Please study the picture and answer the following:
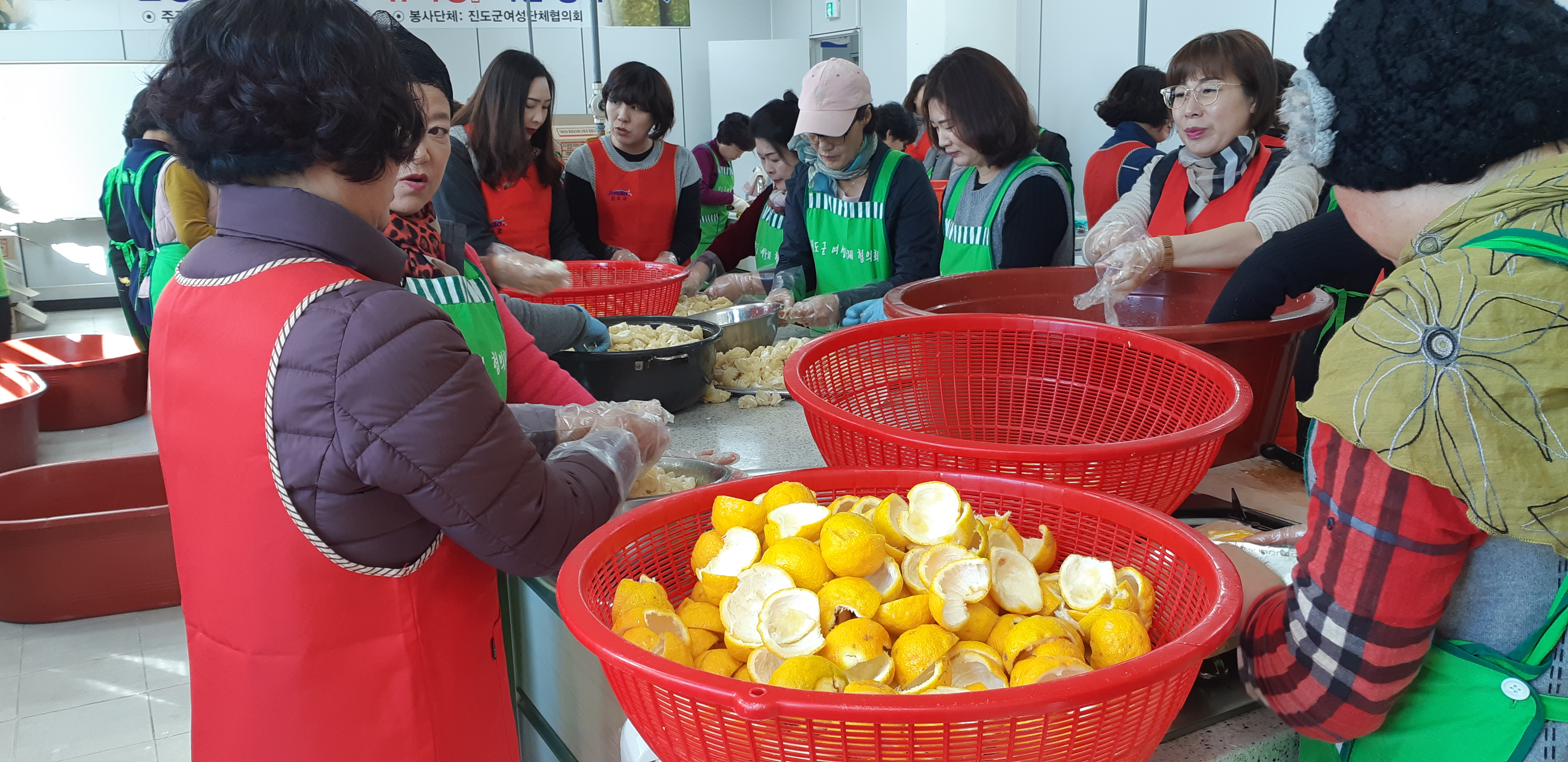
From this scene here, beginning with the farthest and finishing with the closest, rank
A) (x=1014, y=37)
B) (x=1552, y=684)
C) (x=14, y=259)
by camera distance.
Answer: (x=14, y=259) < (x=1014, y=37) < (x=1552, y=684)

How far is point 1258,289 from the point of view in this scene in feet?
5.06

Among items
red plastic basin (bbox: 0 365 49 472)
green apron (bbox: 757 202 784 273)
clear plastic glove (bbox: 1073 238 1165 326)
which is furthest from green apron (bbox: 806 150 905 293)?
red plastic basin (bbox: 0 365 49 472)

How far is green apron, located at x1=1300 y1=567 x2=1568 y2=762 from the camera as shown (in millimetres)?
778

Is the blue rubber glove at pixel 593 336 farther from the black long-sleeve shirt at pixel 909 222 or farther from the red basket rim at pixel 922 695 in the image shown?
the red basket rim at pixel 922 695

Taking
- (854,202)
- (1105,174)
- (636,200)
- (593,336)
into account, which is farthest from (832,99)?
(1105,174)

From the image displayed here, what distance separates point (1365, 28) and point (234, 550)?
1.19 metres

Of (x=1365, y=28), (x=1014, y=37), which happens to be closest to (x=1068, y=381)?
(x=1365, y=28)

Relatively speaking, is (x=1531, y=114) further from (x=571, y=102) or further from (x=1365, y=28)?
(x=571, y=102)

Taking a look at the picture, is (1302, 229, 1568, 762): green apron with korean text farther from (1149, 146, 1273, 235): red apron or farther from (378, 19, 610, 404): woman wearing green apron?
(1149, 146, 1273, 235): red apron

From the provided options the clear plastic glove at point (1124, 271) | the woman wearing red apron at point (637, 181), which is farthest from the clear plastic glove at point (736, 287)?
the clear plastic glove at point (1124, 271)

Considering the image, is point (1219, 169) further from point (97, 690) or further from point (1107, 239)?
point (97, 690)

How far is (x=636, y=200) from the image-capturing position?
4211mm

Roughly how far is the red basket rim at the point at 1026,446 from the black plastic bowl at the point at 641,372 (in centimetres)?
61

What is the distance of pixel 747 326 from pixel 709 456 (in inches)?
32.6
